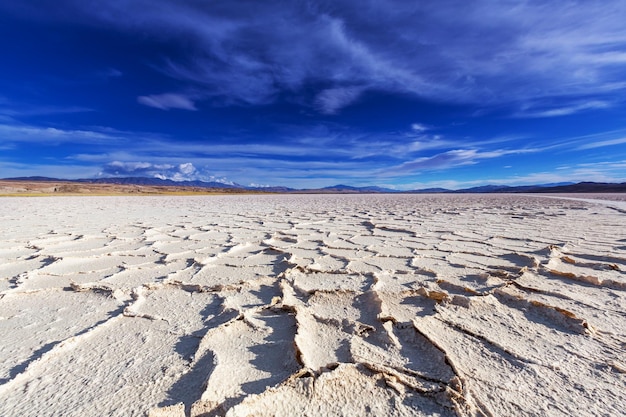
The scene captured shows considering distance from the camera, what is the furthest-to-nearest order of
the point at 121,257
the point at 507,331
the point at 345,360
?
the point at 121,257, the point at 507,331, the point at 345,360

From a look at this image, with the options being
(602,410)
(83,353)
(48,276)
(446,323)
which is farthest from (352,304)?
(48,276)

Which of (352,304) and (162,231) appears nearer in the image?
(352,304)

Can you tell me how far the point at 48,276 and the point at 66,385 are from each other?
5.59 ft

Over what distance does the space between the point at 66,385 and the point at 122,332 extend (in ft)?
1.32

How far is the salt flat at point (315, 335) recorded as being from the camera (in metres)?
1.04

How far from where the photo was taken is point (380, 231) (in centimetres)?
477

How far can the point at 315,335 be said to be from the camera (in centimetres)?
148

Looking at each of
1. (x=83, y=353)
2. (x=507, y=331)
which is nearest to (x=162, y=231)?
(x=83, y=353)

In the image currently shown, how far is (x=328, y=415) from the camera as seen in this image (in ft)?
3.19

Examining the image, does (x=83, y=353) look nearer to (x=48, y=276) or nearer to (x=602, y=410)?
(x=48, y=276)

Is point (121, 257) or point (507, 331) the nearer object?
point (507, 331)

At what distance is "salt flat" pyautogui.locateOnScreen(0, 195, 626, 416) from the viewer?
41.1 inches

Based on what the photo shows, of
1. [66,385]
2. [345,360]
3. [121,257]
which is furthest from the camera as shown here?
[121,257]

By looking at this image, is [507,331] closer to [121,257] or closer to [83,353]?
[83,353]
